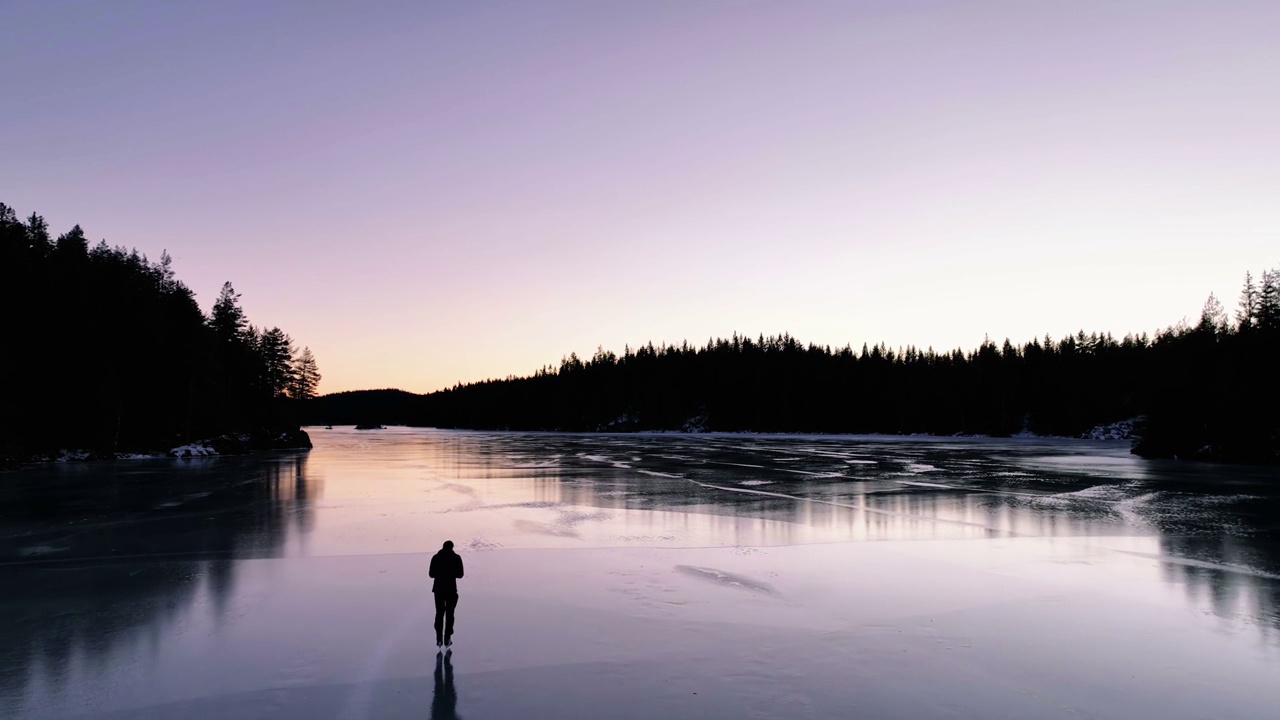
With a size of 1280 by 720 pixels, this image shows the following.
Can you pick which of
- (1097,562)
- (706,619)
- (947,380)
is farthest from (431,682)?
(947,380)

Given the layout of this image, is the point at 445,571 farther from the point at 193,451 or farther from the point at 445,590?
the point at 193,451

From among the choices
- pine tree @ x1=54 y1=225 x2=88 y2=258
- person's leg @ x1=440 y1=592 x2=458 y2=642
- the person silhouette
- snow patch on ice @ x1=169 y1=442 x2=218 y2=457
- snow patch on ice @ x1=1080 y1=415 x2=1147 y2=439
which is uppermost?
pine tree @ x1=54 y1=225 x2=88 y2=258

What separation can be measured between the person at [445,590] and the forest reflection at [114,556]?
4.34 meters

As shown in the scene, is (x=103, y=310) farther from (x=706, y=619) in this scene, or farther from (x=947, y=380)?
(x=947, y=380)

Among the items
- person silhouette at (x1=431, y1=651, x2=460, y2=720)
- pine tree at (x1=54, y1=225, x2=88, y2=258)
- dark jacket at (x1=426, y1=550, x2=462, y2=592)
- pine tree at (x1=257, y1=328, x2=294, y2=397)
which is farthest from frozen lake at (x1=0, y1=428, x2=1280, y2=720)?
pine tree at (x1=257, y1=328, x2=294, y2=397)

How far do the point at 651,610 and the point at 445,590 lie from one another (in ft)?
12.1

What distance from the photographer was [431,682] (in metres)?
9.02

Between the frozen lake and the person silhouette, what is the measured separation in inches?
1.8

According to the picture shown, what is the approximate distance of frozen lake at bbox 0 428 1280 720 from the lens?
8.51m

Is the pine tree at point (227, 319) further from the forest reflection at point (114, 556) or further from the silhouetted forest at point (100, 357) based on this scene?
the forest reflection at point (114, 556)

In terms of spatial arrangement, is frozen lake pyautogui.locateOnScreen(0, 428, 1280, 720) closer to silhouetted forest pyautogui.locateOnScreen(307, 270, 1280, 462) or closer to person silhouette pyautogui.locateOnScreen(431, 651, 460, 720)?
person silhouette pyautogui.locateOnScreen(431, 651, 460, 720)

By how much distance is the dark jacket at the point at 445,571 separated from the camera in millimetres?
10680

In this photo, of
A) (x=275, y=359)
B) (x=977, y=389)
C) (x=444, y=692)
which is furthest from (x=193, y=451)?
(x=977, y=389)

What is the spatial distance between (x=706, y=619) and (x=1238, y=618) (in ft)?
29.3
